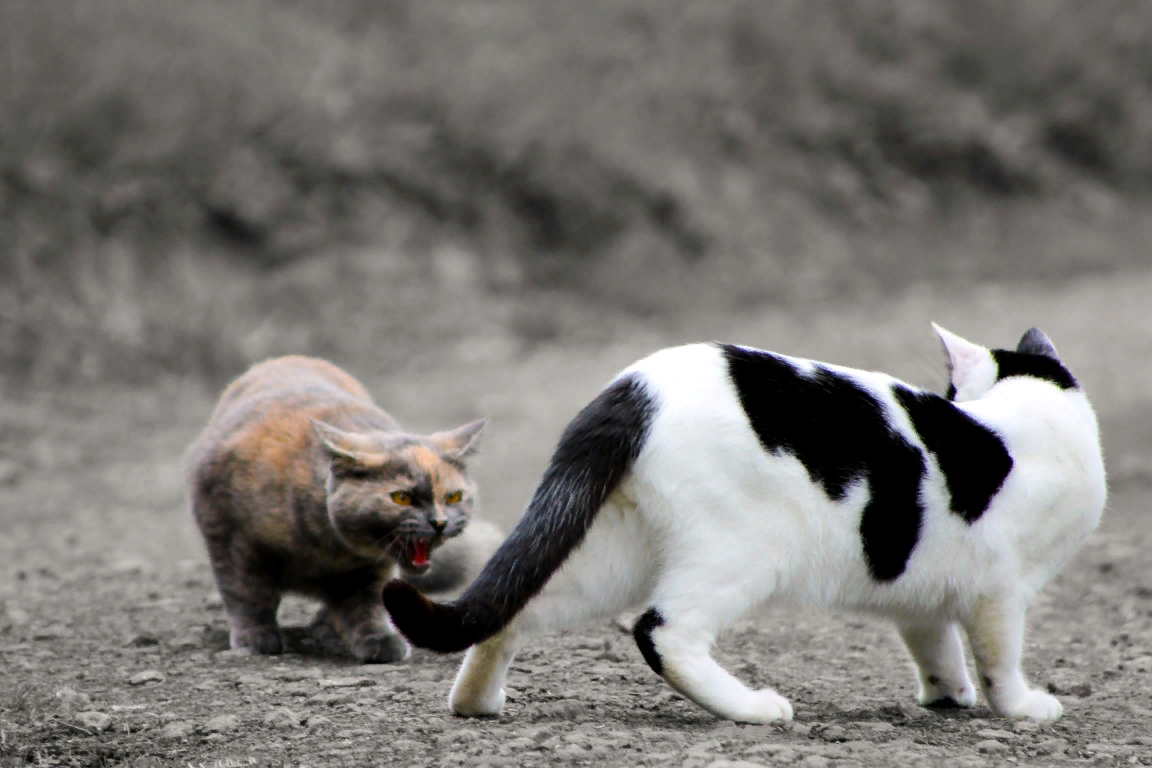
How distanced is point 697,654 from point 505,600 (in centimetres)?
50

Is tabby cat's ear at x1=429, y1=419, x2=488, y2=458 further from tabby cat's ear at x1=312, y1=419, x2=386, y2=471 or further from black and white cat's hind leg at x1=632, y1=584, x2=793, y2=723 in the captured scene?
black and white cat's hind leg at x1=632, y1=584, x2=793, y2=723

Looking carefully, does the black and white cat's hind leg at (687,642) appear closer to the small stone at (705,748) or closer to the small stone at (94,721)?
the small stone at (705,748)

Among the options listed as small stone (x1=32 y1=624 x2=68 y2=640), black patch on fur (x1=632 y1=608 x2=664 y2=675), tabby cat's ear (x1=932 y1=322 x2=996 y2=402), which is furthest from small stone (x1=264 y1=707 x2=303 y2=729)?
tabby cat's ear (x1=932 y1=322 x2=996 y2=402)

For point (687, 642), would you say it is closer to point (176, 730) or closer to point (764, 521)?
point (764, 521)

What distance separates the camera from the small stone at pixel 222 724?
3723mm

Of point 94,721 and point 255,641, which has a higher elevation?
point 255,641

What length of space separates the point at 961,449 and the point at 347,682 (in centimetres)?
198

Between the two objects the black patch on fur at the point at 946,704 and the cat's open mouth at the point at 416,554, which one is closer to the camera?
the black patch on fur at the point at 946,704

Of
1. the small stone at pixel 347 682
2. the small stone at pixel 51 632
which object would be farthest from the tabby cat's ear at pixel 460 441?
the small stone at pixel 51 632

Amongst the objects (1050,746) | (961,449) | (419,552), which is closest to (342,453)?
(419,552)

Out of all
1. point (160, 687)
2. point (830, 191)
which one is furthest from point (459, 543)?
point (830, 191)

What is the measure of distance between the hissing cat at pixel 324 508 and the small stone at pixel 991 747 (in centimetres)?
185

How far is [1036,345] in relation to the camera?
4.46 meters

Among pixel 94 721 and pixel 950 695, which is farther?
pixel 950 695
